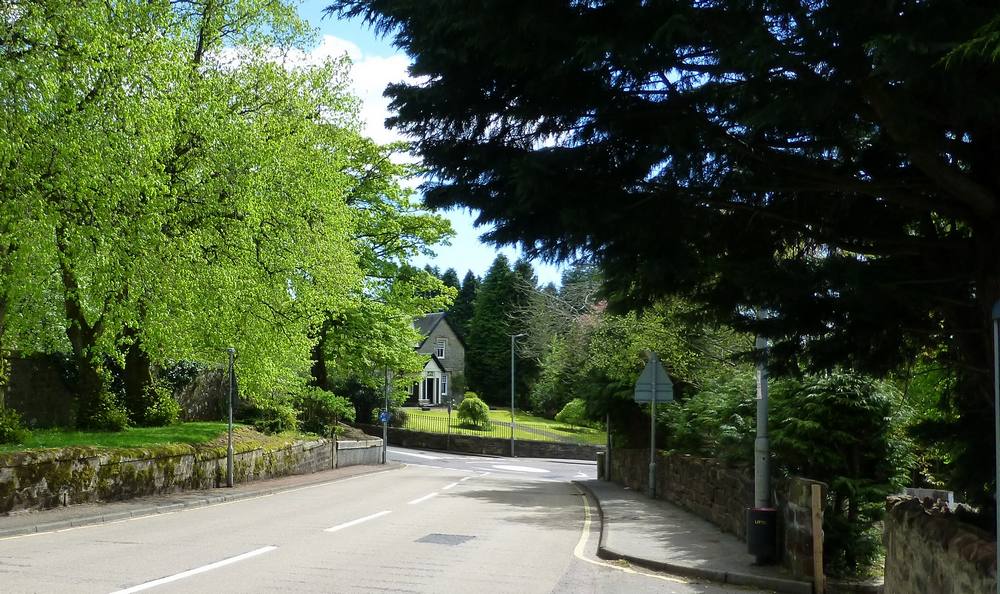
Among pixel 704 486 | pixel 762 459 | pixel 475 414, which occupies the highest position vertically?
pixel 762 459

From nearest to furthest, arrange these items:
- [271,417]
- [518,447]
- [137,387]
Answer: [137,387]
[271,417]
[518,447]

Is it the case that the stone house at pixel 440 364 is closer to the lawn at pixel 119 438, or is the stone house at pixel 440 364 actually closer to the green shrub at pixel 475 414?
the green shrub at pixel 475 414

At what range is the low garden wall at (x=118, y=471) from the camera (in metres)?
13.5

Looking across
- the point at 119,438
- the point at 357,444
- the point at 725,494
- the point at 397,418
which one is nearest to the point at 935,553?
the point at 725,494

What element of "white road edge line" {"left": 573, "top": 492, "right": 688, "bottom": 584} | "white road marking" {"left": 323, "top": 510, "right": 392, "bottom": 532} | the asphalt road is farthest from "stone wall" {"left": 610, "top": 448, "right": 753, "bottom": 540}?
"white road marking" {"left": 323, "top": 510, "right": 392, "bottom": 532}

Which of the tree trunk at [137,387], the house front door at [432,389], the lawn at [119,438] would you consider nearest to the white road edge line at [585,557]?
the lawn at [119,438]

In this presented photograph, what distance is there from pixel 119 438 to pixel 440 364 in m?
60.4

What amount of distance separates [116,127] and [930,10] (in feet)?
45.2

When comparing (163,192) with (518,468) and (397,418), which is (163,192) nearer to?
(518,468)

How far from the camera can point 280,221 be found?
19000 millimetres

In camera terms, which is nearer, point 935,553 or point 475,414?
point 935,553

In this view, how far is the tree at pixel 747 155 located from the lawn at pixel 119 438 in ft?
39.6

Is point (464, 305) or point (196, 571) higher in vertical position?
point (464, 305)

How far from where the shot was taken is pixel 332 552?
35.1 feet
